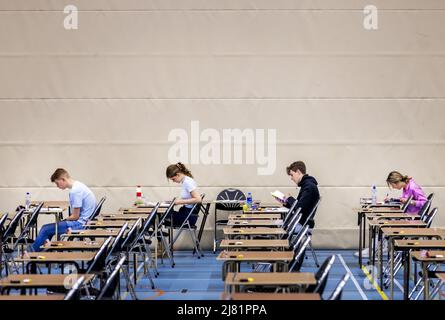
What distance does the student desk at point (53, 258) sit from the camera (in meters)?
6.19

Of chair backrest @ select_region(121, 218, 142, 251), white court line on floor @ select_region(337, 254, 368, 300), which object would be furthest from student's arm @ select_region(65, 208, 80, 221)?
white court line on floor @ select_region(337, 254, 368, 300)

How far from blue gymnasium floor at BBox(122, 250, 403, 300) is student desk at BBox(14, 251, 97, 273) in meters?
1.61

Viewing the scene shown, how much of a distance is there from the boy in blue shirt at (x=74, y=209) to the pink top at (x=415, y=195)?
177 inches

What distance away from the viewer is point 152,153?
12.2m

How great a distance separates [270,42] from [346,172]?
2511 mm

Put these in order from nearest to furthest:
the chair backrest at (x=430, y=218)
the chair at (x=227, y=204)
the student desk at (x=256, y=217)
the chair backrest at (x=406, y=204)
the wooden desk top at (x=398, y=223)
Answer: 1. the wooden desk top at (x=398, y=223)
2. the chair backrest at (x=430, y=218)
3. the student desk at (x=256, y=217)
4. the chair backrest at (x=406, y=204)
5. the chair at (x=227, y=204)

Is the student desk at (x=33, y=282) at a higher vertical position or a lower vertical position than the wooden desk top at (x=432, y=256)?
higher

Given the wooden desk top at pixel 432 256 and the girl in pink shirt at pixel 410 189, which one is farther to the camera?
the girl in pink shirt at pixel 410 189

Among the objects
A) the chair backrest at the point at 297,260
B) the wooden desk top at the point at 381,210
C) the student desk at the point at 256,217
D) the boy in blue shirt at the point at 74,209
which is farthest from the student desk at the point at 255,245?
the wooden desk top at the point at 381,210

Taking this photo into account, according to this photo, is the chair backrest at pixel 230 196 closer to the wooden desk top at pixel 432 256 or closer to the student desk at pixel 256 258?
the student desk at pixel 256 258

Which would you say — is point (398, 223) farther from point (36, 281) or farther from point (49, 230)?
point (36, 281)

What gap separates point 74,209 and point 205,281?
1.94 meters

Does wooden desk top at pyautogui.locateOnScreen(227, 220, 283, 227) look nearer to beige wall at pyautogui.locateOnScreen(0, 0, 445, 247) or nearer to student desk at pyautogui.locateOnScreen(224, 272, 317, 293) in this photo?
student desk at pyautogui.locateOnScreen(224, 272, 317, 293)
